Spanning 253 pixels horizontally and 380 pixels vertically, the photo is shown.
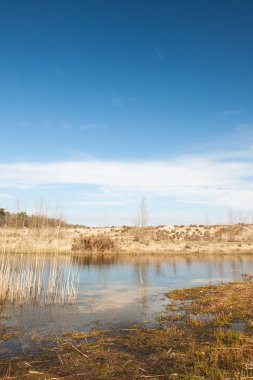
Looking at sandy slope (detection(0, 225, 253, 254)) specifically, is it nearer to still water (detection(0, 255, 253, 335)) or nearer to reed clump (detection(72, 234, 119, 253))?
reed clump (detection(72, 234, 119, 253))

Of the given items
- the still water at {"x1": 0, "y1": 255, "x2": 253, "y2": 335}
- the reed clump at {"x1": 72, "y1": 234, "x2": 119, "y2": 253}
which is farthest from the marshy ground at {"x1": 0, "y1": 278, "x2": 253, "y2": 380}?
the reed clump at {"x1": 72, "y1": 234, "x2": 119, "y2": 253}

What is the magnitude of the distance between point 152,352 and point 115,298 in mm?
7517

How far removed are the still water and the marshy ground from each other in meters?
1.06

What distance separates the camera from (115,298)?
15.6m

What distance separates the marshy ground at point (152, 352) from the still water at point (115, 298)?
1064 millimetres

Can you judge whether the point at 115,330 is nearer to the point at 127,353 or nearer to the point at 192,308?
the point at 127,353

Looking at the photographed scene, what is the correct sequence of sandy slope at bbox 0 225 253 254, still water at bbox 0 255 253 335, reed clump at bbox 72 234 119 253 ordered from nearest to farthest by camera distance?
still water at bbox 0 255 253 335, reed clump at bbox 72 234 119 253, sandy slope at bbox 0 225 253 254

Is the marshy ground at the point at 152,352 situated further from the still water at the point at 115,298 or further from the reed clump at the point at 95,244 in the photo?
the reed clump at the point at 95,244

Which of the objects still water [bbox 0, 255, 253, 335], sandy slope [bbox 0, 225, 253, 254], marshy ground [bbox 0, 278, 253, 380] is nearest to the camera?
marshy ground [bbox 0, 278, 253, 380]

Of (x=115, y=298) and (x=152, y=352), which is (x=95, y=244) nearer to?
(x=115, y=298)

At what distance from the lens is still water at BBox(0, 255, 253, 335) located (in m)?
11.4

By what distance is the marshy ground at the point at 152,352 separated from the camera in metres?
6.89

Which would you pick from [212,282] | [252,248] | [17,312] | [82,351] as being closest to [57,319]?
[17,312]

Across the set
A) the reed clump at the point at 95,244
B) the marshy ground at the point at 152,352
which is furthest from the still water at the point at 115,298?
the reed clump at the point at 95,244
